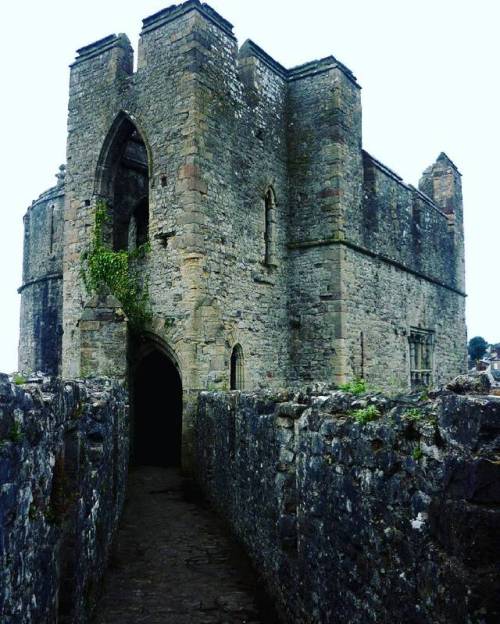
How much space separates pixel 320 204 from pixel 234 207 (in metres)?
2.91

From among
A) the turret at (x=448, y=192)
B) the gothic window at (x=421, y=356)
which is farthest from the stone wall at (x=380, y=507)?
the turret at (x=448, y=192)

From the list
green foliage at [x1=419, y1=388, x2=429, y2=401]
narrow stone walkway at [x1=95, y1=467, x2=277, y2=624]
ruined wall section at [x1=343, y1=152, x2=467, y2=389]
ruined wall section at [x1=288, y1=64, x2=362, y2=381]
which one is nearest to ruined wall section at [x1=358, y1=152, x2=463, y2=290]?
ruined wall section at [x1=343, y1=152, x2=467, y2=389]

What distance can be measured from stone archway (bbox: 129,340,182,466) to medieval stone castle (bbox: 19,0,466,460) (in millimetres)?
155

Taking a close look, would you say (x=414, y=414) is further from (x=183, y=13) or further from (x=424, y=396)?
(x=183, y=13)

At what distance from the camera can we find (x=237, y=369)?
14047 millimetres

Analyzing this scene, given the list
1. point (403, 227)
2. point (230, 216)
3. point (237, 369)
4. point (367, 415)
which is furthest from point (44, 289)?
point (367, 415)

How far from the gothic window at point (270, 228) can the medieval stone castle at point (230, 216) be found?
0.05 m

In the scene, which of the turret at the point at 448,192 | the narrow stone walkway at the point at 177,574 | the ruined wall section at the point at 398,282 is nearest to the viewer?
the narrow stone walkway at the point at 177,574

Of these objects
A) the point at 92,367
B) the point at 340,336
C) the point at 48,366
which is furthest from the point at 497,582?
the point at 48,366

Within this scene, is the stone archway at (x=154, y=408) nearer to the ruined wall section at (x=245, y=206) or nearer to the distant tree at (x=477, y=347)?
the ruined wall section at (x=245, y=206)

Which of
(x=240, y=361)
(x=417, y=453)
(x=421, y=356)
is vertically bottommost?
(x=417, y=453)

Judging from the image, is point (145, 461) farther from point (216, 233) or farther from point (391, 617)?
point (391, 617)

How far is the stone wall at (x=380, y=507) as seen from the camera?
236cm

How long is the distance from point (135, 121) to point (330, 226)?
5.48 metres
